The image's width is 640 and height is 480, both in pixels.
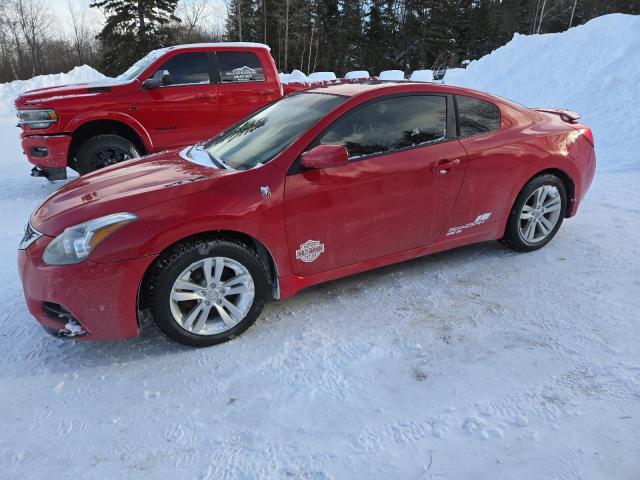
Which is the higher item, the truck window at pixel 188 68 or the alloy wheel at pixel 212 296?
the truck window at pixel 188 68

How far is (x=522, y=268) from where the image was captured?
3969mm

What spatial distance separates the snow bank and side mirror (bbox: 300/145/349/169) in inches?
743

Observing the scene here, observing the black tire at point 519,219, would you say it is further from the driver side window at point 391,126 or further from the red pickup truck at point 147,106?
the red pickup truck at point 147,106

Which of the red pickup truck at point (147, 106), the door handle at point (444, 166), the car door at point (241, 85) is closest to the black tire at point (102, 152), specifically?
the red pickup truck at point (147, 106)

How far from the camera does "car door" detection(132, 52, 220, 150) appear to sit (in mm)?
6602

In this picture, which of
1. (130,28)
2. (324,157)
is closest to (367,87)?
(324,157)

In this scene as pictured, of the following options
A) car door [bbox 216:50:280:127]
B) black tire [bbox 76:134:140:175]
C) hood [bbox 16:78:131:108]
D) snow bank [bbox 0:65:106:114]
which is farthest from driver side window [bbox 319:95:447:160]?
snow bank [bbox 0:65:106:114]

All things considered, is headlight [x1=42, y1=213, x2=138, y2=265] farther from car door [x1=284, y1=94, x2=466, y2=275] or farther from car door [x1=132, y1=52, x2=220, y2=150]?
car door [x1=132, y1=52, x2=220, y2=150]

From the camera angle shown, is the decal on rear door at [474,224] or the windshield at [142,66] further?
the windshield at [142,66]

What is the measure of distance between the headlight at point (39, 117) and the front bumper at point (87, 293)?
4051 mm

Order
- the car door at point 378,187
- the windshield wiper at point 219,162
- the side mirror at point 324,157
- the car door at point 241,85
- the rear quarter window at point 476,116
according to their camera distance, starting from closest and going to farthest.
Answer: the side mirror at point 324,157 < the car door at point 378,187 < the windshield wiper at point 219,162 < the rear quarter window at point 476,116 < the car door at point 241,85

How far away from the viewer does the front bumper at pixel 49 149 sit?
20.3ft

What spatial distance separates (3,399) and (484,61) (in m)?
15.9

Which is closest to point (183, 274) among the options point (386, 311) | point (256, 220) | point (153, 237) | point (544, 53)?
point (153, 237)
